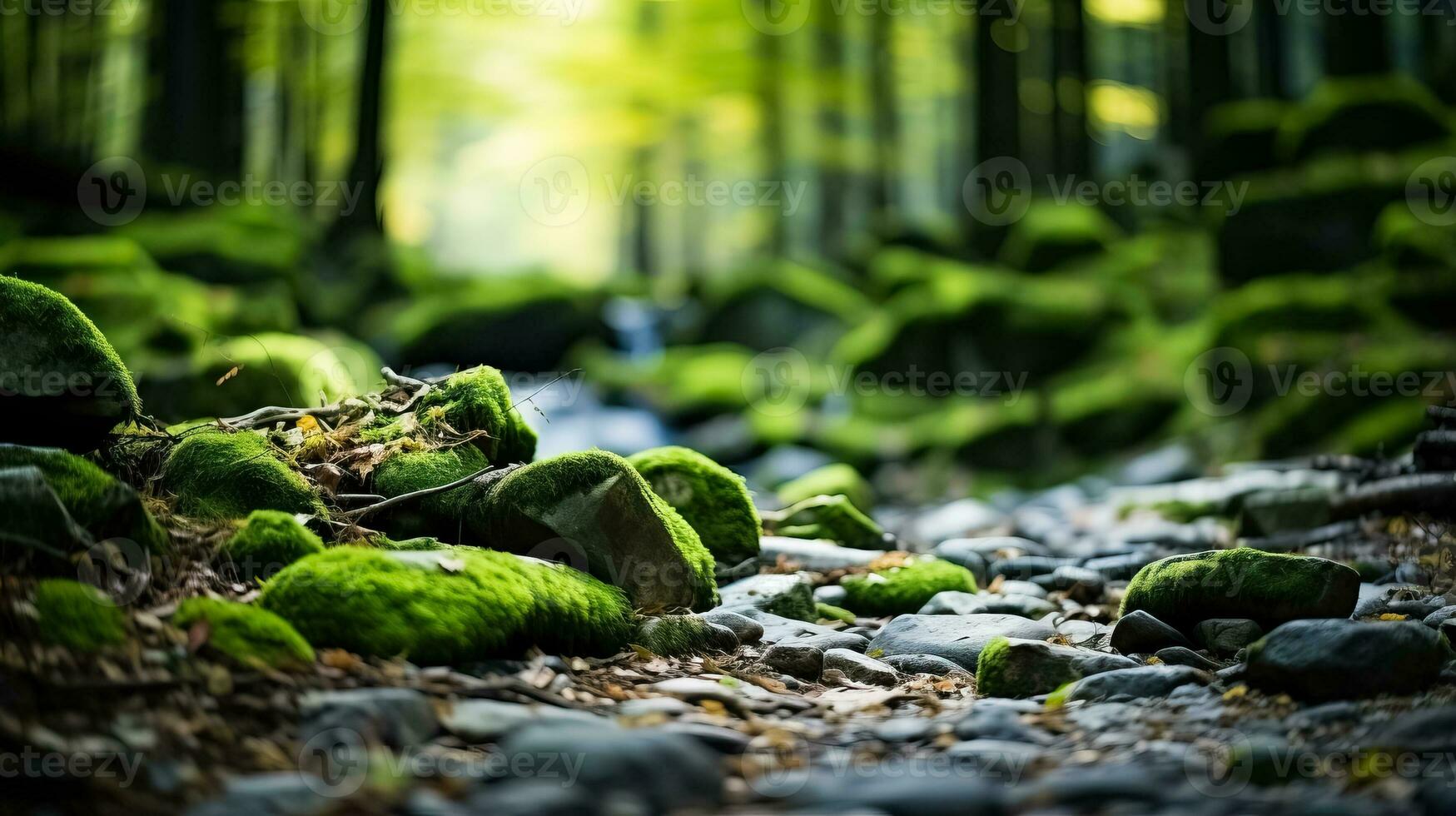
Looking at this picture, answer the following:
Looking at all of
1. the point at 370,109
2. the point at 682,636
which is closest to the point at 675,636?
the point at 682,636

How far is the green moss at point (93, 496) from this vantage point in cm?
304

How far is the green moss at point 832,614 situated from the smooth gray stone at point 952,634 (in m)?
0.37

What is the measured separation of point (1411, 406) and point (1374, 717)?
7.06 meters

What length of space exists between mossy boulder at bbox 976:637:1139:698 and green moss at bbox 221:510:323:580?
218 cm

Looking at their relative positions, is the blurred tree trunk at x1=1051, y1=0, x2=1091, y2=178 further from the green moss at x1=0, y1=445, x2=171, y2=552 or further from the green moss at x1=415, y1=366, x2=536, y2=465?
the green moss at x1=0, y1=445, x2=171, y2=552

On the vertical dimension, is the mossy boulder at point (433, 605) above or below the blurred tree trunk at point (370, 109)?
below

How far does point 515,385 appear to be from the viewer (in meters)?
14.6

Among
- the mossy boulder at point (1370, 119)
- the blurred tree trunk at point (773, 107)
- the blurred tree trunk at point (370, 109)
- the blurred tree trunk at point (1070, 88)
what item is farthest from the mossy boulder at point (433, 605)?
the blurred tree trunk at point (773, 107)

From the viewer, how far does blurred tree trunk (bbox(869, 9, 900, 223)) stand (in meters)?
21.1

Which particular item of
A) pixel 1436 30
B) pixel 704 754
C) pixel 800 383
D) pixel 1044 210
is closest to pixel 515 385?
pixel 800 383

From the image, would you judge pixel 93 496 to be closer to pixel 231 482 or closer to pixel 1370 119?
pixel 231 482

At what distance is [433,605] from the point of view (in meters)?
3.03

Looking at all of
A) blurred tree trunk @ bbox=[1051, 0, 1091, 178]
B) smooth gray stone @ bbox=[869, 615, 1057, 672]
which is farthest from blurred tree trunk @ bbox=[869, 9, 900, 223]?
smooth gray stone @ bbox=[869, 615, 1057, 672]

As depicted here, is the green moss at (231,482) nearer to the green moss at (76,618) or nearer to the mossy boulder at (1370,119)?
the green moss at (76,618)
